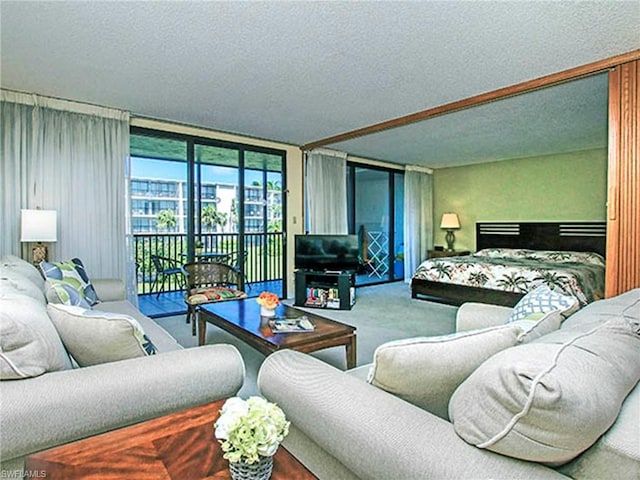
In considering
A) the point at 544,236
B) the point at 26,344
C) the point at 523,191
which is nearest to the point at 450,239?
the point at 523,191

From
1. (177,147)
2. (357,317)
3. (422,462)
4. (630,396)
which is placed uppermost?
(177,147)

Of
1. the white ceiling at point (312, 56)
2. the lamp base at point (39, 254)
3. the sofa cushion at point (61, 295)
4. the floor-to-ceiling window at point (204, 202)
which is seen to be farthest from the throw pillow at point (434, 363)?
the floor-to-ceiling window at point (204, 202)

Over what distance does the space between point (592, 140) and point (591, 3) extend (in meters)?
3.94

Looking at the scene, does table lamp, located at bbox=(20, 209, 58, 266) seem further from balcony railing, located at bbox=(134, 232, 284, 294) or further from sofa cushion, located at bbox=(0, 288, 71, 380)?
sofa cushion, located at bbox=(0, 288, 71, 380)

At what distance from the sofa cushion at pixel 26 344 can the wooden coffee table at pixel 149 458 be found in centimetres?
32

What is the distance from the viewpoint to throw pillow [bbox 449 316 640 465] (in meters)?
0.77

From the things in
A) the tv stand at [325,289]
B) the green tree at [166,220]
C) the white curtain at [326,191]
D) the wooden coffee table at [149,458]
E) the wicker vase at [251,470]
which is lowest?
the tv stand at [325,289]

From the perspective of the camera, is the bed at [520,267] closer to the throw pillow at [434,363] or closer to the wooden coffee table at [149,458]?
the throw pillow at [434,363]

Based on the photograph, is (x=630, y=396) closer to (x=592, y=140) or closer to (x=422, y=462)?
(x=422, y=462)

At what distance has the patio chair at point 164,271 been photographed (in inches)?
230

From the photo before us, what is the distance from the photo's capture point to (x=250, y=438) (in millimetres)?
846

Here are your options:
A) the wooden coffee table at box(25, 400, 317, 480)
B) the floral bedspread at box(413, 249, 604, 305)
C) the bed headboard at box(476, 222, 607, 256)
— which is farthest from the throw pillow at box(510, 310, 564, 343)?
the bed headboard at box(476, 222, 607, 256)

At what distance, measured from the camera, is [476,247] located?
751 cm

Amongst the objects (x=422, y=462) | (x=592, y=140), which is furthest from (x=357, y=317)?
(x=592, y=140)
